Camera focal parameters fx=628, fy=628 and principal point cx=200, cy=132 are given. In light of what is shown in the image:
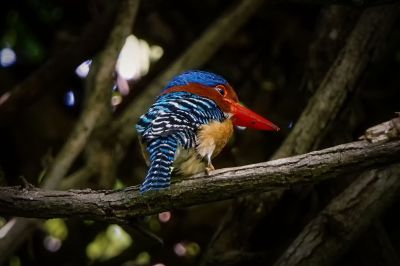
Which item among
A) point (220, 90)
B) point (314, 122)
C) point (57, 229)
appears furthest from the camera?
point (57, 229)

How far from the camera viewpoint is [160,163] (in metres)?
2.41

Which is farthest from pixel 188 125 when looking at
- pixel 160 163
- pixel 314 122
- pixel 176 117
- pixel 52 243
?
pixel 52 243

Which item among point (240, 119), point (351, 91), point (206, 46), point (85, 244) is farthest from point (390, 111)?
point (85, 244)

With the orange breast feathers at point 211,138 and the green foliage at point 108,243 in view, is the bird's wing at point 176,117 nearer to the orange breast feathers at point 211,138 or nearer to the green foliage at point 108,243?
the orange breast feathers at point 211,138

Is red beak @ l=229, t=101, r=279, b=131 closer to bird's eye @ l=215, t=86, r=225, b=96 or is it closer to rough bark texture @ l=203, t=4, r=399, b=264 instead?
bird's eye @ l=215, t=86, r=225, b=96

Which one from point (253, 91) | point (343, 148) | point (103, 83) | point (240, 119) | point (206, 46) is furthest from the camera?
point (253, 91)

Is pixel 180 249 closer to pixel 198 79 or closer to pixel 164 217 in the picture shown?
pixel 164 217

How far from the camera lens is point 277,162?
2.13 m

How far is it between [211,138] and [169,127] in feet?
0.93

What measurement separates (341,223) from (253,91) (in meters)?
1.58

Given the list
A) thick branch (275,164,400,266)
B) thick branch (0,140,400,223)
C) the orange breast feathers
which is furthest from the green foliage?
thick branch (0,140,400,223)

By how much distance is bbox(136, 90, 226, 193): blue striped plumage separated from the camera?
237 cm

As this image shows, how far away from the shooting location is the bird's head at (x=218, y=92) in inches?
118

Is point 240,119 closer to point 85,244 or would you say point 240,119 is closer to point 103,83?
point 103,83
